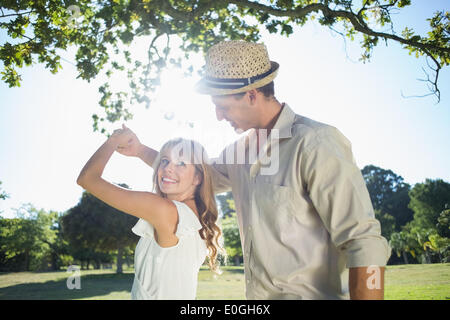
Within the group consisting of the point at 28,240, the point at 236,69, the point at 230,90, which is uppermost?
the point at 236,69

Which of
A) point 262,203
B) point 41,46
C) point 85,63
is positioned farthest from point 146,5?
point 262,203

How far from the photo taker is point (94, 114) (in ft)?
27.5

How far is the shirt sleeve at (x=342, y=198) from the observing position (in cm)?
173

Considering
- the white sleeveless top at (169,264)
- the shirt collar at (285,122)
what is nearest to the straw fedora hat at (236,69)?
the shirt collar at (285,122)

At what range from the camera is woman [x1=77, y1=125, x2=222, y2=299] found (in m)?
2.31

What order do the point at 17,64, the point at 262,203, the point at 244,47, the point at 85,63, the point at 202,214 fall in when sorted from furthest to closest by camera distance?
the point at 85,63 → the point at 17,64 → the point at 202,214 → the point at 244,47 → the point at 262,203

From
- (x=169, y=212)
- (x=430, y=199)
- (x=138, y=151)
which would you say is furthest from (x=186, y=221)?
(x=430, y=199)

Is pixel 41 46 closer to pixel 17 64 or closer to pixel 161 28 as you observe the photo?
pixel 17 64

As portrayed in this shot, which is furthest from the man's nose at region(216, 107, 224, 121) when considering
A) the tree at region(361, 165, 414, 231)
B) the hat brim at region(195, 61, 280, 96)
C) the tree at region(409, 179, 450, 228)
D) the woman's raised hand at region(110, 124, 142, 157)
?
the tree at region(361, 165, 414, 231)

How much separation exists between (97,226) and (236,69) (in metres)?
28.9

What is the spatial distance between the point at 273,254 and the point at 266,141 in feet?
2.38

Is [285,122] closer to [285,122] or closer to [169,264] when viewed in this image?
[285,122]

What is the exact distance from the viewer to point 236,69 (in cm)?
225

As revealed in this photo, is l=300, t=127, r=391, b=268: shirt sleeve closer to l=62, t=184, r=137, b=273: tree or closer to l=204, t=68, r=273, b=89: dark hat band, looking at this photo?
l=204, t=68, r=273, b=89: dark hat band
